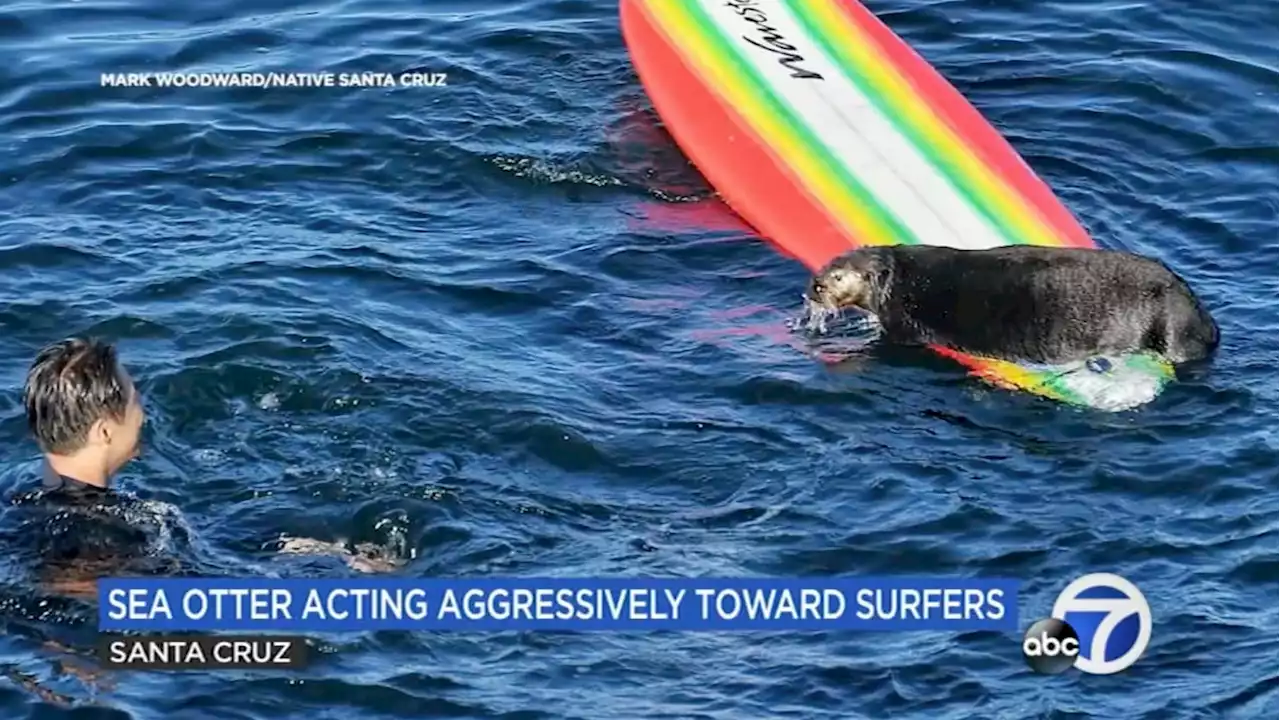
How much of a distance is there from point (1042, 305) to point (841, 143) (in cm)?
224

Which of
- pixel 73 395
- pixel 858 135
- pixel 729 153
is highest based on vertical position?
pixel 858 135

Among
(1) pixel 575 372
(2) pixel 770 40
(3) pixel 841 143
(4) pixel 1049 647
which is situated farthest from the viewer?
(2) pixel 770 40

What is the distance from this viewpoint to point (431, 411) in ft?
35.4

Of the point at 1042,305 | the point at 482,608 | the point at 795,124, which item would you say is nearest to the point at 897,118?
the point at 795,124

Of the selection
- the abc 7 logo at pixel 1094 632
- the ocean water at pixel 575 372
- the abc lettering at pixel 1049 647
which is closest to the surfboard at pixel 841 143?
the ocean water at pixel 575 372

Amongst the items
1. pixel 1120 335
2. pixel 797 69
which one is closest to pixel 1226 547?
pixel 1120 335

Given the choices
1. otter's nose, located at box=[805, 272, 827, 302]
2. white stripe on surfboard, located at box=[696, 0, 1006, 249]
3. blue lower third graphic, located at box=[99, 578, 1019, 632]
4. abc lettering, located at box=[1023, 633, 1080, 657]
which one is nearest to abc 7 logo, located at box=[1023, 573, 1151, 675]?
abc lettering, located at box=[1023, 633, 1080, 657]

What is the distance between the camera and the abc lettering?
354 inches

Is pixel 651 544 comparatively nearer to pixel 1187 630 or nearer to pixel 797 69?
pixel 1187 630

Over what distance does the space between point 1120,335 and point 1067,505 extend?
1572 millimetres

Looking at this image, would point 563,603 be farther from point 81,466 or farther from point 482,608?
point 81,466

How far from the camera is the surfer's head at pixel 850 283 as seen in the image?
11773 mm

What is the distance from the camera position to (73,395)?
8883mm

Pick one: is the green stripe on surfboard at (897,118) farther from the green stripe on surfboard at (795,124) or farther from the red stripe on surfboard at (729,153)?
the red stripe on surfboard at (729,153)
